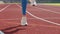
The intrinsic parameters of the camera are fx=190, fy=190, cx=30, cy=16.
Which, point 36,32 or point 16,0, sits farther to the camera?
point 16,0

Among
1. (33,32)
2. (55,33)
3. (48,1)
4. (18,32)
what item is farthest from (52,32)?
(48,1)

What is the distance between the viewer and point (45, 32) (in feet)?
13.3

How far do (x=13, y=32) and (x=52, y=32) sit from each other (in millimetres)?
823

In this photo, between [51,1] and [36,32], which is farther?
[51,1]

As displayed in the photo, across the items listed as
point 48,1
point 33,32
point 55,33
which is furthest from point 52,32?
point 48,1

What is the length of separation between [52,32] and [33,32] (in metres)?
0.40

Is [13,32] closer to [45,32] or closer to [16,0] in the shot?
[45,32]

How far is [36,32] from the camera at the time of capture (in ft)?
13.3

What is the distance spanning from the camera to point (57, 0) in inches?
1448

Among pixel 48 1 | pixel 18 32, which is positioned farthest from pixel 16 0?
pixel 18 32

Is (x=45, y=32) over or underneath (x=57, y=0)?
over

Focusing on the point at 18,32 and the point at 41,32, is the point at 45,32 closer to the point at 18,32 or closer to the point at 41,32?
the point at 41,32

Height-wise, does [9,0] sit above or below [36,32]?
below

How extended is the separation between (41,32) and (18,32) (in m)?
0.49
